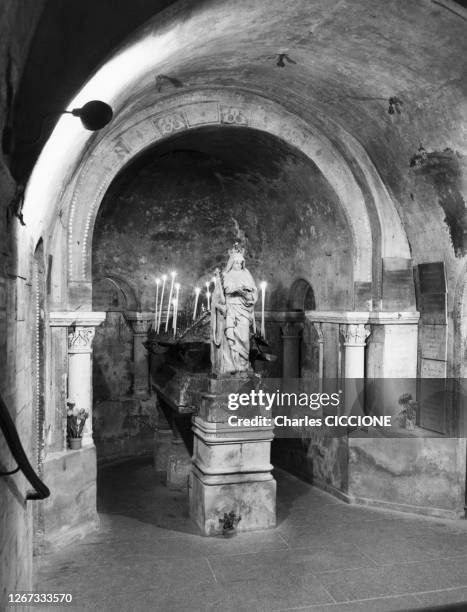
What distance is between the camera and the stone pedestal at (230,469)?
23.7ft

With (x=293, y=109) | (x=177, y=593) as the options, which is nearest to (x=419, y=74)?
(x=293, y=109)

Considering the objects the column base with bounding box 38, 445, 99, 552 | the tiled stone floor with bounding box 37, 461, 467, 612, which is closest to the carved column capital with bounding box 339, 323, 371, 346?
the tiled stone floor with bounding box 37, 461, 467, 612

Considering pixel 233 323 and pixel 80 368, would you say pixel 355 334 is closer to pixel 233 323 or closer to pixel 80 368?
pixel 233 323

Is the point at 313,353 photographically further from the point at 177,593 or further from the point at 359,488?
the point at 177,593

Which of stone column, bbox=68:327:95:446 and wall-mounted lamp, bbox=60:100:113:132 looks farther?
stone column, bbox=68:327:95:446

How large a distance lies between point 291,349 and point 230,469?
4291 mm

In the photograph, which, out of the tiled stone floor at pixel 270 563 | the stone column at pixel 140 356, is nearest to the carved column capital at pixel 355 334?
the tiled stone floor at pixel 270 563

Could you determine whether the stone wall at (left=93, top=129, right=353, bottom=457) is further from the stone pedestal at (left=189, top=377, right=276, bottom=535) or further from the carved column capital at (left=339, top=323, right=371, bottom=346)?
the stone pedestal at (left=189, top=377, right=276, bottom=535)

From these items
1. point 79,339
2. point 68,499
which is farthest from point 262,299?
point 68,499

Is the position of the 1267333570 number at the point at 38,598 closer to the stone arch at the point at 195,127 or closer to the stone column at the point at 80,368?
the stone column at the point at 80,368

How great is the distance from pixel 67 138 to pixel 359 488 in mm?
6458

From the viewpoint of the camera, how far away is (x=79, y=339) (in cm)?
765

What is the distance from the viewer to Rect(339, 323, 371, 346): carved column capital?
9.02 meters

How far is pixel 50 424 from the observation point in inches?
278
